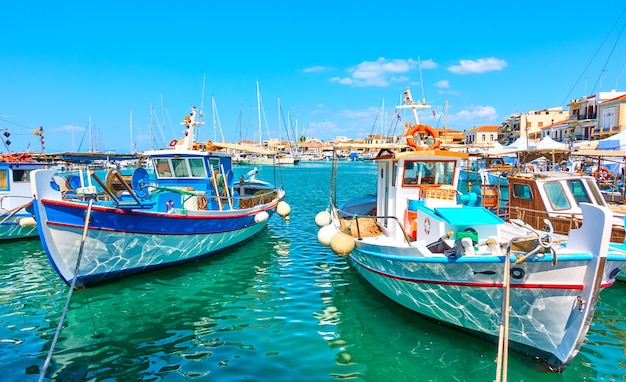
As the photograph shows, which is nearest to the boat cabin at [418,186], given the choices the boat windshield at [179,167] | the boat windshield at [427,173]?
the boat windshield at [427,173]

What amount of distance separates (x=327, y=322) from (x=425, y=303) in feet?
6.63

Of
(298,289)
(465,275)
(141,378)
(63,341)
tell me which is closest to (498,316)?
(465,275)

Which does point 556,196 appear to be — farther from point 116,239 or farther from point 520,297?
point 116,239

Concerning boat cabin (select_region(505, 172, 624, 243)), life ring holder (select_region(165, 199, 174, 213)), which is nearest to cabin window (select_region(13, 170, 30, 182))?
life ring holder (select_region(165, 199, 174, 213))

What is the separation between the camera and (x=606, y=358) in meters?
6.63

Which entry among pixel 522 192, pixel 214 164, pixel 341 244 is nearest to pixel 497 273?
pixel 341 244

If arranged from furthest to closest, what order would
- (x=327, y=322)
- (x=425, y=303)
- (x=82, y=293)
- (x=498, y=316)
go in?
(x=82, y=293)
(x=327, y=322)
(x=425, y=303)
(x=498, y=316)

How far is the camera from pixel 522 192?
1148 centimetres

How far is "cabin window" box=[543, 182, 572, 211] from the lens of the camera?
415 inches

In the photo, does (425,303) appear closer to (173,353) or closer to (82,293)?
(173,353)

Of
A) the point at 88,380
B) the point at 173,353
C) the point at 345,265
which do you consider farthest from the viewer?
the point at 345,265

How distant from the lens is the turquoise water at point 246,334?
625cm

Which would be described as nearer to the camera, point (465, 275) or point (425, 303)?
point (465, 275)

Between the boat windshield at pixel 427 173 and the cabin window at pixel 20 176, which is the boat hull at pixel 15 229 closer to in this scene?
the cabin window at pixel 20 176
